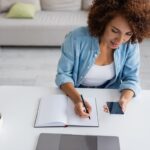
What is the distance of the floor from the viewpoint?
2.58 meters

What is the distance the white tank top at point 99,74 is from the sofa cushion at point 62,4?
2.11 meters

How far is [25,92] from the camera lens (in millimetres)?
1275

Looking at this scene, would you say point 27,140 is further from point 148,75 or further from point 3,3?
point 3,3

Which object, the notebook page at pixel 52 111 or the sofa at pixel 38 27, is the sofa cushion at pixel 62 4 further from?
the notebook page at pixel 52 111

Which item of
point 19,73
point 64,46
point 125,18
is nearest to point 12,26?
Result: point 19,73

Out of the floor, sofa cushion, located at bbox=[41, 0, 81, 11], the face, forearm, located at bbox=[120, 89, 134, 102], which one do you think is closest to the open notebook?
forearm, located at bbox=[120, 89, 134, 102]

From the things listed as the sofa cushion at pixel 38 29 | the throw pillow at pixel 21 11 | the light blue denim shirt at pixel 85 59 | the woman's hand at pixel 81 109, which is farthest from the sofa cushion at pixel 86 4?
the woman's hand at pixel 81 109

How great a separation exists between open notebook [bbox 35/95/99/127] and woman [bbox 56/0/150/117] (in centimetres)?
3

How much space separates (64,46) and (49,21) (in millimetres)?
1766

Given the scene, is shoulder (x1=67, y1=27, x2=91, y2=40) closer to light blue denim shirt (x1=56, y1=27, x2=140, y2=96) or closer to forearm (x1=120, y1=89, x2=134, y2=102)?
light blue denim shirt (x1=56, y1=27, x2=140, y2=96)

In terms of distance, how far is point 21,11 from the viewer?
3.12 m

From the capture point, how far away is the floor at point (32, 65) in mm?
2584

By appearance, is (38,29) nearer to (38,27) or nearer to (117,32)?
(38,27)

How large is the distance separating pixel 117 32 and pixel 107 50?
0.21 meters
